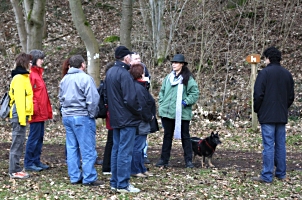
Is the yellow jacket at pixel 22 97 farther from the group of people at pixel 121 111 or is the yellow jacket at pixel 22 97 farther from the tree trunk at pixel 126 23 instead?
the tree trunk at pixel 126 23

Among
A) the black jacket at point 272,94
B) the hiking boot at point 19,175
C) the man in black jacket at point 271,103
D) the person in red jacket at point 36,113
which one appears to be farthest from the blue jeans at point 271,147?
the hiking boot at point 19,175

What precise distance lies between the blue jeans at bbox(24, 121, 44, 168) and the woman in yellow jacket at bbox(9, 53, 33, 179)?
2.19 ft

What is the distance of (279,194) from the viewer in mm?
7586

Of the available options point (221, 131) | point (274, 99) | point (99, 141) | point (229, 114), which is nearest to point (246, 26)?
point (229, 114)

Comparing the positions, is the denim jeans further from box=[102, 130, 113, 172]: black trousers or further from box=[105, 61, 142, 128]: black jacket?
box=[105, 61, 142, 128]: black jacket

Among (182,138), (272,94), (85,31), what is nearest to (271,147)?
(272,94)

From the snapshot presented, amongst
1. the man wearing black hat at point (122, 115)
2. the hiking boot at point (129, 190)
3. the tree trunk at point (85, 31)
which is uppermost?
the tree trunk at point (85, 31)

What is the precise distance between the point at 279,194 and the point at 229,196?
2.70 feet

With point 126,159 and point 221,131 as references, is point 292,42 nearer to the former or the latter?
point 221,131

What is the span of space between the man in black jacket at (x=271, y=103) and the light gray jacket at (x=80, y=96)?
2.72 metres

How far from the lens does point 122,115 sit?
6.96 m

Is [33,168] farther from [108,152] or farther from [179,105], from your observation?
[179,105]

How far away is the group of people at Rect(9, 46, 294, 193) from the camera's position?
707 cm

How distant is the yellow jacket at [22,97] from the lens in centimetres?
779
